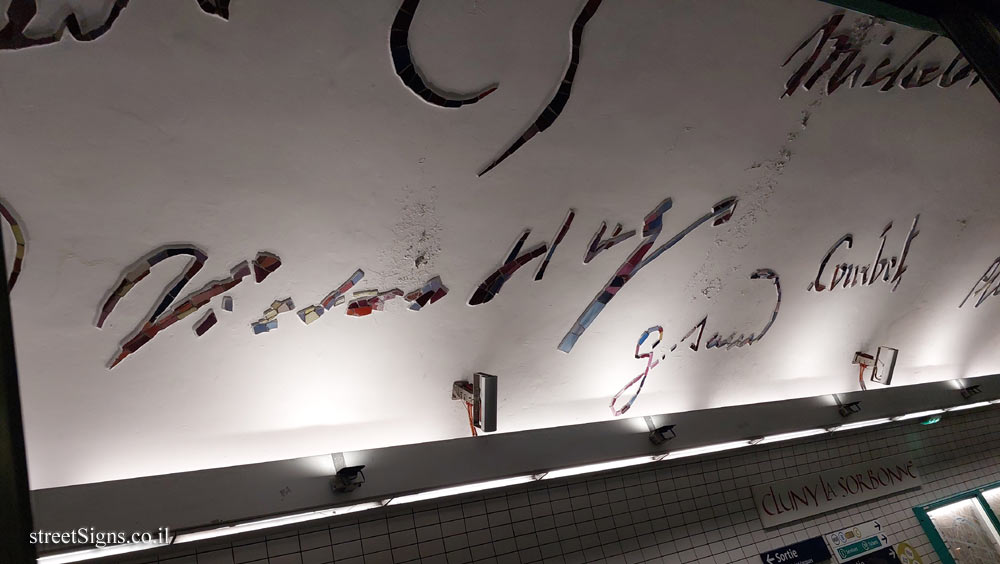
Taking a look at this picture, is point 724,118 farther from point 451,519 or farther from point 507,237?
point 451,519

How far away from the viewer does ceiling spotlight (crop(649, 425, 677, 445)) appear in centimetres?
305

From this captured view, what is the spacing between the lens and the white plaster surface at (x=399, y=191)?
5.33ft

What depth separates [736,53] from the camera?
7.13 ft

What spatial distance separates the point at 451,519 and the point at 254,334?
4.44 feet
